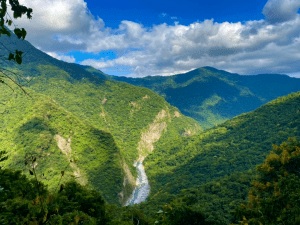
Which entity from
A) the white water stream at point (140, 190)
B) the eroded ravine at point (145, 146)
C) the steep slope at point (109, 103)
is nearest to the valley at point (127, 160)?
the white water stream at point (140, 190)

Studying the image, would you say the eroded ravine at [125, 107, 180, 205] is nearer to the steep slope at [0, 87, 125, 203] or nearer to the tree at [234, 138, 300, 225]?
the steep slope at [0, 87, 125, 203]

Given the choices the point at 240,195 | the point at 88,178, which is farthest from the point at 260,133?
the point at 88,178

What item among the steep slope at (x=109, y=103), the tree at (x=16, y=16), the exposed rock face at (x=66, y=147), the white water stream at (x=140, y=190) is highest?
the steep slope at (x=109, y=103)

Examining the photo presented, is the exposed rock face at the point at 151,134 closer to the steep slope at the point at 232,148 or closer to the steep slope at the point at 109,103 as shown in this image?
the steep slope at the point at 109,103

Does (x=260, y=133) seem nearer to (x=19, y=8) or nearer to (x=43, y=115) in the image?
(x=43, y=115)

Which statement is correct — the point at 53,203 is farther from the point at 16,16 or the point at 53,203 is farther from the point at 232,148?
the point at 232,148

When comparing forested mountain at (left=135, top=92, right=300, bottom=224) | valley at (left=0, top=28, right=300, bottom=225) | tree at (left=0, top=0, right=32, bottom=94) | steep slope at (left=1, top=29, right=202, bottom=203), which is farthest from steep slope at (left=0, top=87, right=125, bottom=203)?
tree at (left=0, top=0, right=32, bottom=94)
